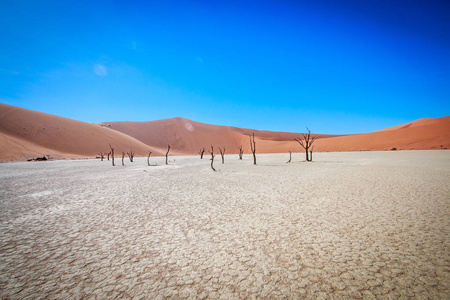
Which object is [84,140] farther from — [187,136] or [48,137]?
[187,136]

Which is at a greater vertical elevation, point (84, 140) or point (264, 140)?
point (264, 140)

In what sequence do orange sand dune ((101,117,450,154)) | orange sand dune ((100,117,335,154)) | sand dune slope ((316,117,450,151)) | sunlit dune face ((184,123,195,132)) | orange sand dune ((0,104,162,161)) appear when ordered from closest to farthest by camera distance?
orange sand dune ((0,104,162,161)) → sand dune slope ((316,117,450,151)) → orange sand dune ((101,117,450,154)) → orange sand dune ((100,117,335,154)) → sunlit dune face ((184,123,195,132))

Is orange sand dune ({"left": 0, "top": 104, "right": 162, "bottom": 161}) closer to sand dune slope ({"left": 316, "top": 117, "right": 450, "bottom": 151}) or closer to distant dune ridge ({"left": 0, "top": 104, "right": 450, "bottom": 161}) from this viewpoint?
distant dune ridge ({"left": 0, "top": 104, "right": 450, "bottom": 161})

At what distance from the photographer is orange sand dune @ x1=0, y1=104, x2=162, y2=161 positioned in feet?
118

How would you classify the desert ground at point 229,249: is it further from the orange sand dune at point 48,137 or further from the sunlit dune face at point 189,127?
the sunlit dune face at point 189,127

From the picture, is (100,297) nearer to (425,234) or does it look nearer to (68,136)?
(425,234)

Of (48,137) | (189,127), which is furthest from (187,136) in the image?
(48,137)

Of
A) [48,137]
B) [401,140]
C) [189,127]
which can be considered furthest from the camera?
[189,127]

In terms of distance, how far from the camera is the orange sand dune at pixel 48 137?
118 feet

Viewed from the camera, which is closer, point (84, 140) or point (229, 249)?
point (229, 249)

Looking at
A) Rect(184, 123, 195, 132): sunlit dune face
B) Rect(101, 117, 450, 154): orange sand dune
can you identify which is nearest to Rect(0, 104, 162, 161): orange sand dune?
Rect(101, 117, 450, 154): orange sand dune

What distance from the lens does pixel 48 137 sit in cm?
4366

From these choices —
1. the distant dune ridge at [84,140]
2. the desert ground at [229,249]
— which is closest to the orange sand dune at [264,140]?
the distant dune ridge at [84,140]

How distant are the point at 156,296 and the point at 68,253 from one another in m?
2.08
